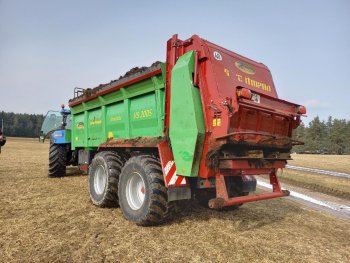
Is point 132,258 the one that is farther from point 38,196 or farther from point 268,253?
point 38,196

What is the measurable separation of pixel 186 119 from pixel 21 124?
400 feet

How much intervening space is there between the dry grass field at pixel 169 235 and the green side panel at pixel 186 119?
1.13 meters

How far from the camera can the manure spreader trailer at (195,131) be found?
4.76 meters

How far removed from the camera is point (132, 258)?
393cm

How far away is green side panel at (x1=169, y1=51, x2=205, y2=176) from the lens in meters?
4.78

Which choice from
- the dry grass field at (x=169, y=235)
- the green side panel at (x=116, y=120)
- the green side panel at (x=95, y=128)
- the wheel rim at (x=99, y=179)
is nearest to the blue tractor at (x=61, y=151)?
the green side panel at (x=95, y=128)

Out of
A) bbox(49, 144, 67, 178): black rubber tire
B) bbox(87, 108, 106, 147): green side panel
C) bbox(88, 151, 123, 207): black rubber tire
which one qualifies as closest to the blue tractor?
bbox(49, 144, 67, 178): black rubber tire

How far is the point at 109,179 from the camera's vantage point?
633cm

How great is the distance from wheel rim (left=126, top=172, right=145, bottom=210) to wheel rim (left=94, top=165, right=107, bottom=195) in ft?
4.04

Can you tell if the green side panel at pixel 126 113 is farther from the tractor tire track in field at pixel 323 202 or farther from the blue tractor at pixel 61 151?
the tractor tire track in field at pixel 323 202

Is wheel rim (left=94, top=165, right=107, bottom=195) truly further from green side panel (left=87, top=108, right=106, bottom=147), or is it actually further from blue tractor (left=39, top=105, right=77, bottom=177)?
blue tractor (left=39, top=105, right=77, bottom=177)

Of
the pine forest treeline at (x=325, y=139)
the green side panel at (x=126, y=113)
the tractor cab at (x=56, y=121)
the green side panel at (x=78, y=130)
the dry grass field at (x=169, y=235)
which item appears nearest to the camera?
the dry grass field at (x=169, y=235)

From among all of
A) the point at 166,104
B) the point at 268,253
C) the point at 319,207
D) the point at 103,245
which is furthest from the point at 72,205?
the point at 319,207

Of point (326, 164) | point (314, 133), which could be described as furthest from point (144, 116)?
point (314, 133)
